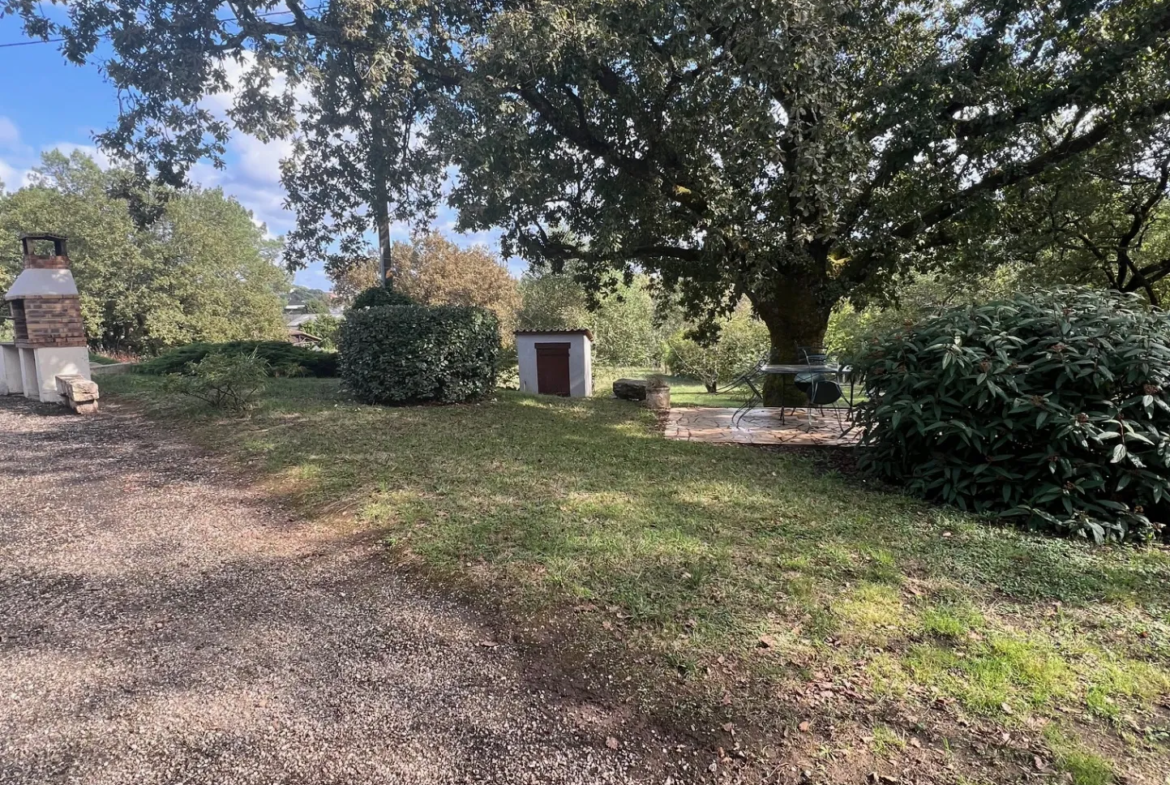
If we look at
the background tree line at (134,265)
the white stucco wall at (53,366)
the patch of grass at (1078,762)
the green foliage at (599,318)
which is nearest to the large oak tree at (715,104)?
the white stucco wall at (53,366)

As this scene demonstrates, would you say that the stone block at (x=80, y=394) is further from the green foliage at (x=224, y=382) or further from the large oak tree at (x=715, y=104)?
the large oak tree at (x=715, y=104)

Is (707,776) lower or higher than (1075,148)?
lower

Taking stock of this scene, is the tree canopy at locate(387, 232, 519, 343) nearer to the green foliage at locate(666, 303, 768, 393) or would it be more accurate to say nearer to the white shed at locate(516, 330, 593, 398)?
the green foliage at locate(666, 303, 768, 393)

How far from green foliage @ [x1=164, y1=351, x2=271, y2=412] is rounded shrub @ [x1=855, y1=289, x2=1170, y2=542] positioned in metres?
6.45

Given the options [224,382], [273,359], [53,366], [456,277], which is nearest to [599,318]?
[456,277]

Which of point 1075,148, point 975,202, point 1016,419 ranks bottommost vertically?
point 1016,419

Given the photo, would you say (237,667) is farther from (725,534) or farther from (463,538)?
(725,534)

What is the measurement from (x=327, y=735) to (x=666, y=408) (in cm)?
657

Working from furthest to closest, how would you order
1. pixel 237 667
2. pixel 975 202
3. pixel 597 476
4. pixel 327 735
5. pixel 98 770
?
pixel 975 202 < pixel 597 476 < pixel 237 667 < pixel 327 735 < pixel 98 770

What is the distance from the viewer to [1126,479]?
9.65ft

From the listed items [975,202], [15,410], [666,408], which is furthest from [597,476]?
[15,410]

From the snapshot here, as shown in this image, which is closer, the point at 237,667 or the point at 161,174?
the point at 237,667

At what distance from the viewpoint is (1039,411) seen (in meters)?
3.12

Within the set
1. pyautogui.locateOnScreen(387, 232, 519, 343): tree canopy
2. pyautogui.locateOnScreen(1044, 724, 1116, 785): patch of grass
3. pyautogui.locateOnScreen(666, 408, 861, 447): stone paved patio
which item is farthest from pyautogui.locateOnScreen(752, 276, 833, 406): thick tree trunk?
pyautogui.locateOnScreen(387, 232, 519, 343): tree canopy
